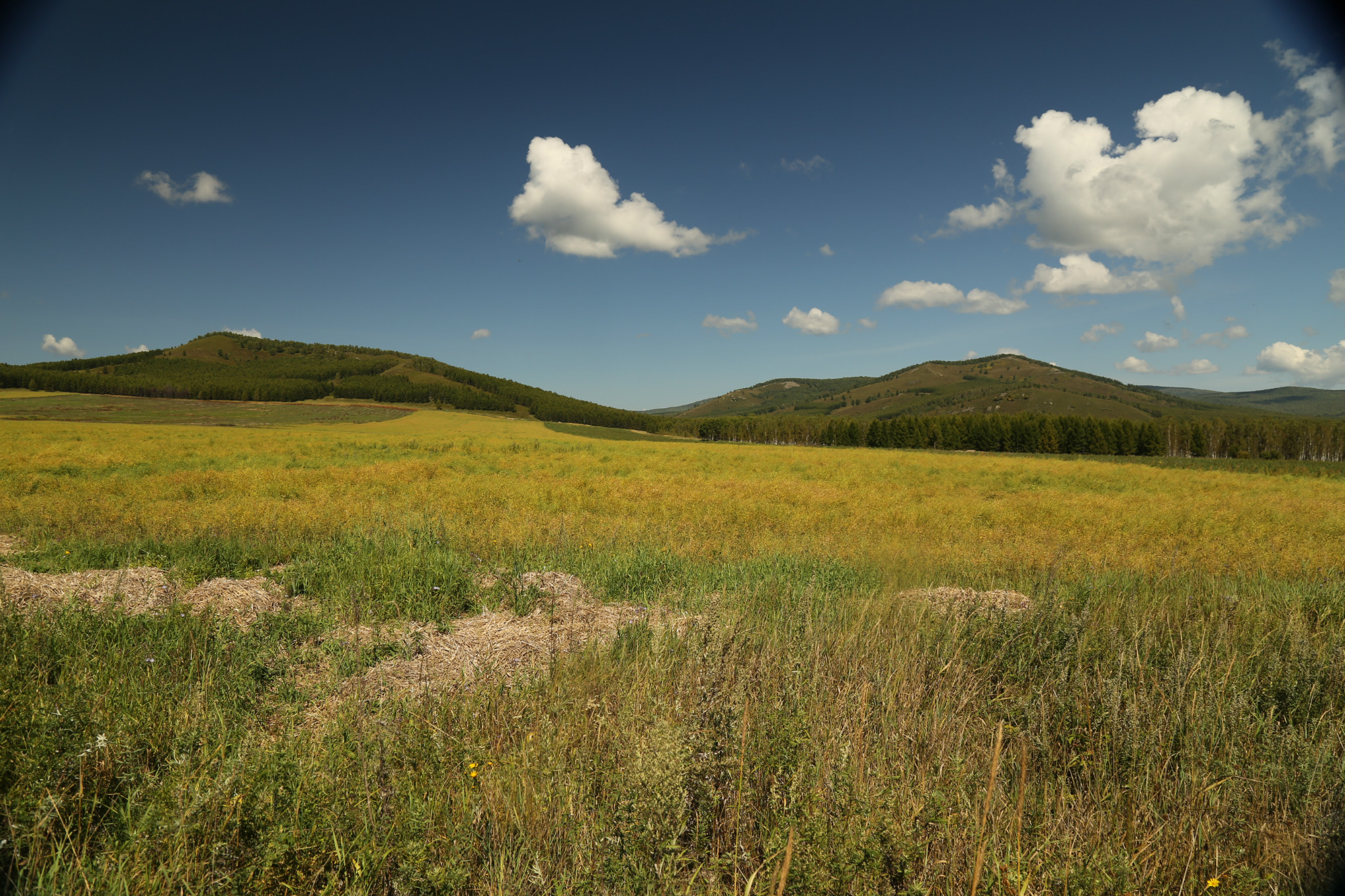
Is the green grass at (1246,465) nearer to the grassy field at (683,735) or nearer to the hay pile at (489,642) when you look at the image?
the grassy field at (683,735)

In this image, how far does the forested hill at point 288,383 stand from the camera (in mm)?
121188

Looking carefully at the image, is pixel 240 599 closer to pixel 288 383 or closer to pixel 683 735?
pixel 683 735

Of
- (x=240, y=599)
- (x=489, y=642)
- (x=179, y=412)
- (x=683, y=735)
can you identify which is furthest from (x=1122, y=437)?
(x=179, y=412)

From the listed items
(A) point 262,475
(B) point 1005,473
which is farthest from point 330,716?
(B) point 1005,473

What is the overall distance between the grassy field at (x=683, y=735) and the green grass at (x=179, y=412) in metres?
74.8

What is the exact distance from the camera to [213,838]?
263 centimetres

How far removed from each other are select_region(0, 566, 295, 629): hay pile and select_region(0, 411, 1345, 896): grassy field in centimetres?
24

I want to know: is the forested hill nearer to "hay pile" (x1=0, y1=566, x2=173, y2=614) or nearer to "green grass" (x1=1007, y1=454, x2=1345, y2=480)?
"green grass" (x1=1007, y1=454, x2=1345, y2=480)

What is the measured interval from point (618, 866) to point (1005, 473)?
34632mm

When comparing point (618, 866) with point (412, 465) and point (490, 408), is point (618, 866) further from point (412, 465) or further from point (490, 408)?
point (490, 408)

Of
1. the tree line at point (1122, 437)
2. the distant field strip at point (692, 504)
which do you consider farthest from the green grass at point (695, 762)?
the tree line at point (1122, 437)

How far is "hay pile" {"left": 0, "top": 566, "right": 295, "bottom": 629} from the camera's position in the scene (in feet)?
19.8

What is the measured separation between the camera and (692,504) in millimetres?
17000

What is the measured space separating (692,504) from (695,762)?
45.5ft
